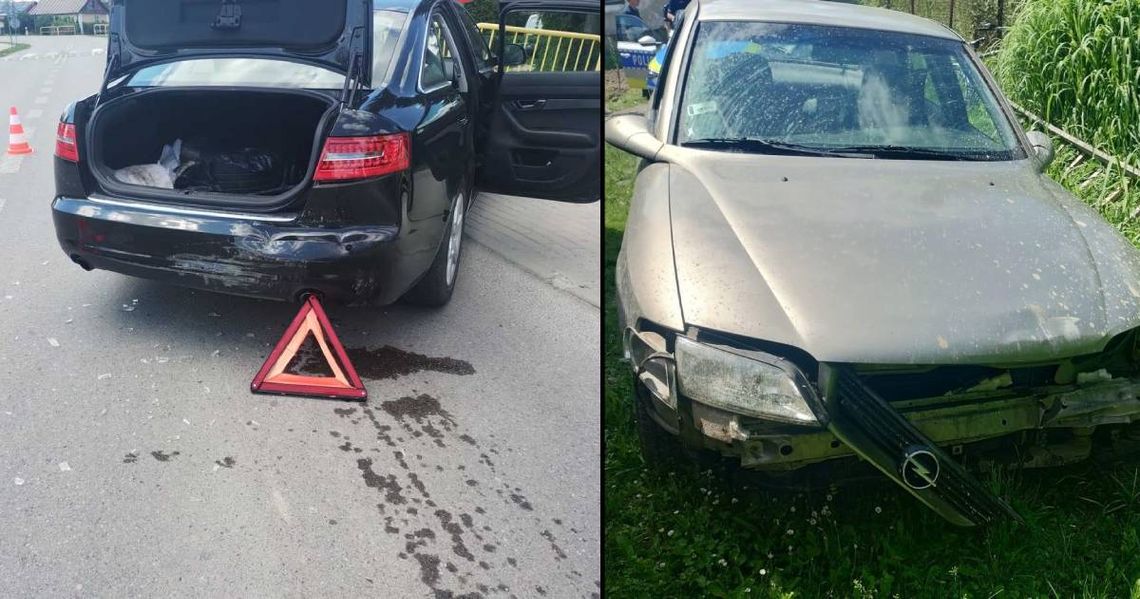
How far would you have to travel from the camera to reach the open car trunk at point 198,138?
58.2 inches

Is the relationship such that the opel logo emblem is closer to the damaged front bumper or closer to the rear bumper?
the damaged front bumper

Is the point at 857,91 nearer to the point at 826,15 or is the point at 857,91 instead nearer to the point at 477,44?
the point at 826,15

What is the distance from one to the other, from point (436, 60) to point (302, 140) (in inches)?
11.1

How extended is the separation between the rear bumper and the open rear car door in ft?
1.01

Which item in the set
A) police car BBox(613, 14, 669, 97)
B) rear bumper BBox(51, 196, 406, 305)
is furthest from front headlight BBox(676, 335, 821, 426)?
rear bumper BBox(51, 196, 406, 305)

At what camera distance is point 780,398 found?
41.6 inches

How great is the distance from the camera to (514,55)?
5.14 feet

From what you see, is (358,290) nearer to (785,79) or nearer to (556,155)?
(556,155)

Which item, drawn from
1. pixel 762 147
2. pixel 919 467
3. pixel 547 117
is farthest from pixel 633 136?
pixel 919 467

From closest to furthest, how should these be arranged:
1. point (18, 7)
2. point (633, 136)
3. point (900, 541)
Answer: point (900, 541) < point (633, 136) < point (18, 7)

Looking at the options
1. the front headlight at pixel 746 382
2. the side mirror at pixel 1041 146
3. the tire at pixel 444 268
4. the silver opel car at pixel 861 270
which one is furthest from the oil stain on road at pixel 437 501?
the side mirror at pixel 1041 146

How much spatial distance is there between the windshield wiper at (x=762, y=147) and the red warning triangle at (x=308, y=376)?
26.9 inches

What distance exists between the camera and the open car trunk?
1479 mm

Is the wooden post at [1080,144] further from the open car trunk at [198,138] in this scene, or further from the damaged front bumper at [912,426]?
the open car trunk at [198,138]
